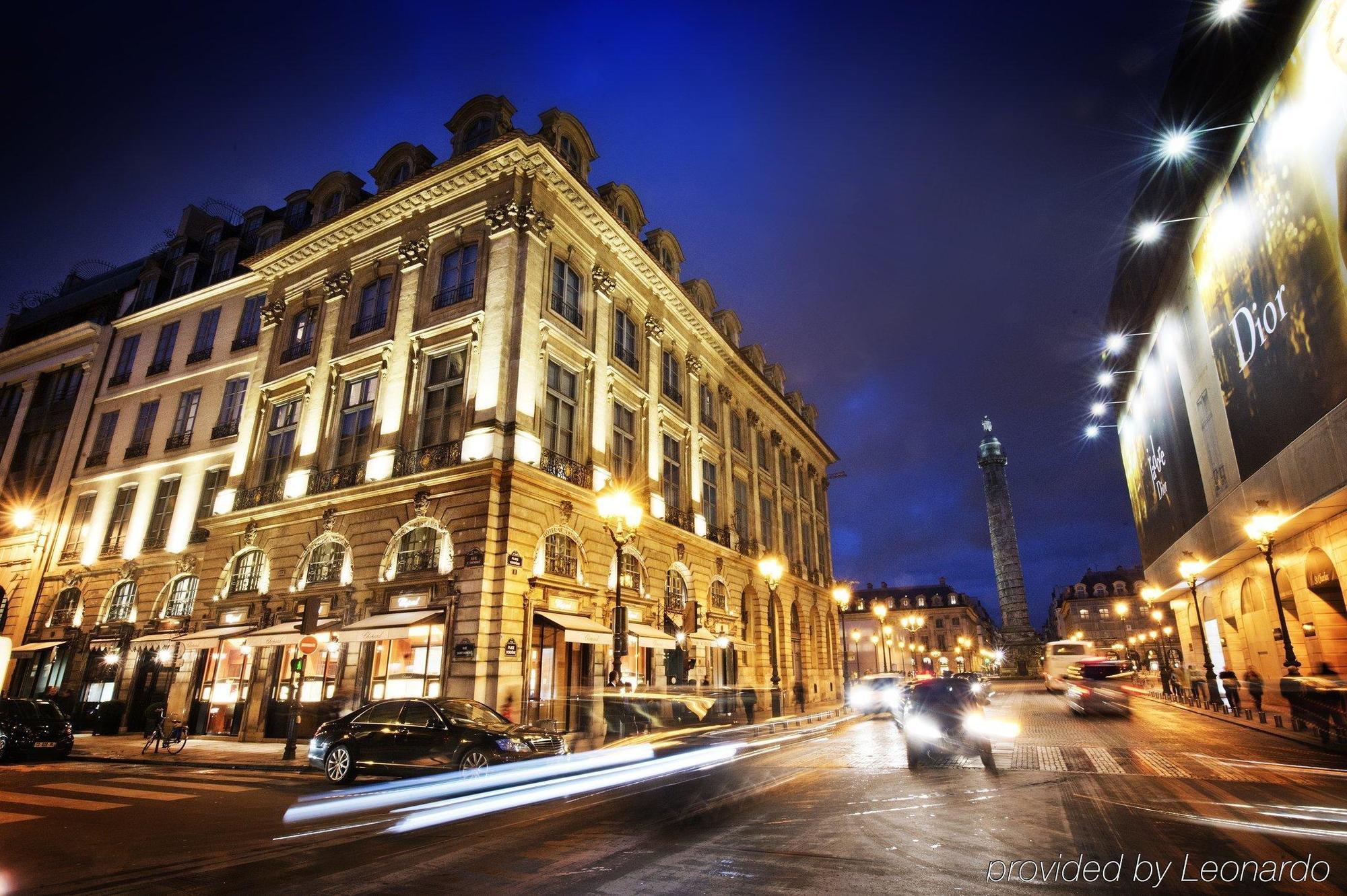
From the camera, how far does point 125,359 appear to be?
33469mm

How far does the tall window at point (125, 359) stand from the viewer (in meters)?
32.9

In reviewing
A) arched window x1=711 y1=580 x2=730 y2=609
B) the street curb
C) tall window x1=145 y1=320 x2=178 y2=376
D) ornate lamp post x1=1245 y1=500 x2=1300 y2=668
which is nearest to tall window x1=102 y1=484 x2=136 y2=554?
tall window x1=145 y1=320 x2=178 y2=376

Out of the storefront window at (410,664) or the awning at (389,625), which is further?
the storefront window at (410,664)

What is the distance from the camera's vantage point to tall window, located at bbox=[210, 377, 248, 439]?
2827 centimetres

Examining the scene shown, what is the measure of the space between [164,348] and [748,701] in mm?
32720

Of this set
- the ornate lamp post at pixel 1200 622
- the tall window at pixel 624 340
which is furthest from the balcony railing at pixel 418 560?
the ornate lamp post at pixel 1200 622

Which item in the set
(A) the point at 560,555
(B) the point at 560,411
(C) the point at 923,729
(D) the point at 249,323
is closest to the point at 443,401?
(B) the point at 560,411

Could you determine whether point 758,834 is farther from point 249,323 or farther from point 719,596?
point 249,323

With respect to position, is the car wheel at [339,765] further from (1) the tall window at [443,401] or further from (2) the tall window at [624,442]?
(2) the tall window at [624,442]

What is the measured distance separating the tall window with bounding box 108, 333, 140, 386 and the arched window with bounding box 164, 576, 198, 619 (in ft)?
42.4

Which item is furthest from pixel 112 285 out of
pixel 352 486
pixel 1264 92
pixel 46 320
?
pixel 1264 92

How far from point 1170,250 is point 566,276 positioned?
2493cm

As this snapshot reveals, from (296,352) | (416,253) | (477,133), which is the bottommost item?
(296,352)

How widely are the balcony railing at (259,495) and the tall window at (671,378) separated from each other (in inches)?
622
